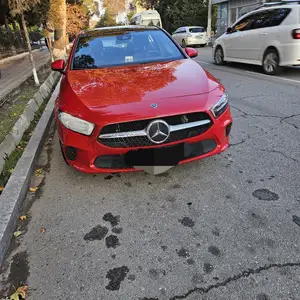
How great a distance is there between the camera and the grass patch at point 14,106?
16.7 ft

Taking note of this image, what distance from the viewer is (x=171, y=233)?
8.45 feet

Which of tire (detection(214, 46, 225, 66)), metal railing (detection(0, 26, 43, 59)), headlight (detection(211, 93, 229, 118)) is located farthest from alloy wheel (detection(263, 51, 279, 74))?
metal railing (detection(0, 26, 43, 59))

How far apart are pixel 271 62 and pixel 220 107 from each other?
21.1ft

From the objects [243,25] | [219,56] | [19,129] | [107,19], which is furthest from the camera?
[107,19]

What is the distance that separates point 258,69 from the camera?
10023 millimetres

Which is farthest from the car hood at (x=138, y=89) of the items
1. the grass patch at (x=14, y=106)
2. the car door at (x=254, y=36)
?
the car door at (x=254, y=36)

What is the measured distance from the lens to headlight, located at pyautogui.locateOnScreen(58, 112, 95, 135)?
9.41ft

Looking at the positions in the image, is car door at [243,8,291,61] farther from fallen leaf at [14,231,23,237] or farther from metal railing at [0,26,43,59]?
metal railing at [0,26,43,59]

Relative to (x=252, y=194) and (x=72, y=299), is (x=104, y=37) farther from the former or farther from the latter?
(x=72, y=299)

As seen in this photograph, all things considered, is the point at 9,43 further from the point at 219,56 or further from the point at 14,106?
the point at 14,106

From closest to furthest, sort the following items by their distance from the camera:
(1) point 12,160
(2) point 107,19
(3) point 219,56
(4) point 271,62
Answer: (1) point 12,160 → (4) point 271,62 → (3) point 219,56 → (2) point 107,19

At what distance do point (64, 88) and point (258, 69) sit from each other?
809 centimetres

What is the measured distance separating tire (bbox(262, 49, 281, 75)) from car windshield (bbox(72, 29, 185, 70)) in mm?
4855

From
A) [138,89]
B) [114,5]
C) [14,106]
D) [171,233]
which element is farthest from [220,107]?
[114,5]
